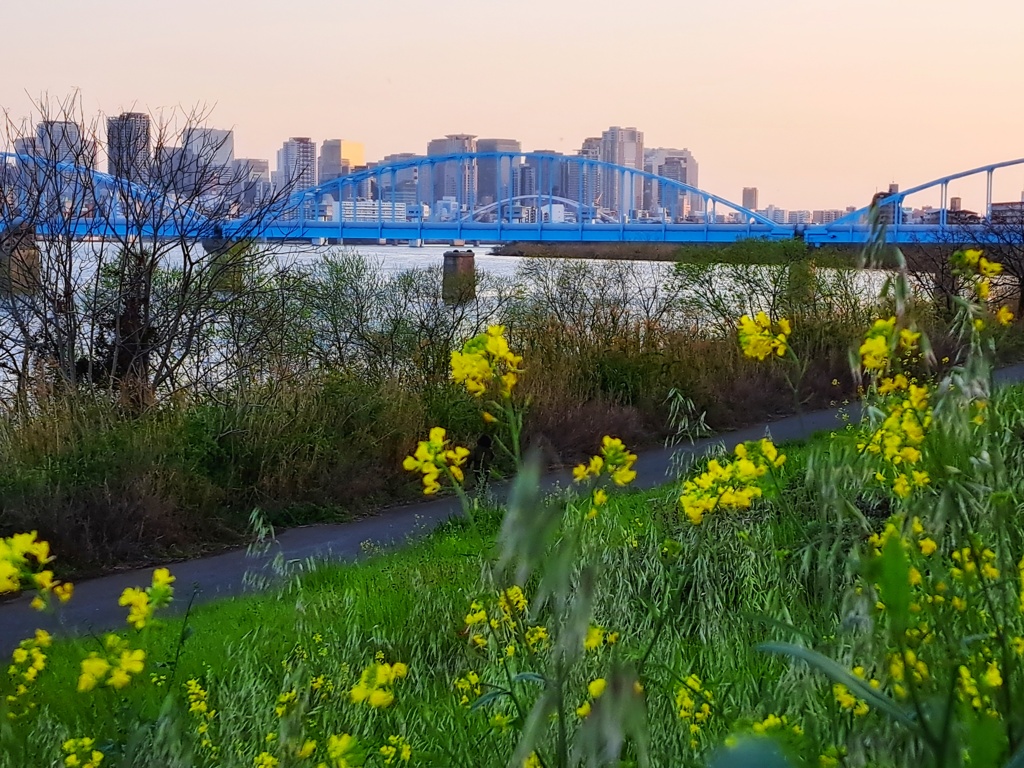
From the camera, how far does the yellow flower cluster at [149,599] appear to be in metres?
2.04

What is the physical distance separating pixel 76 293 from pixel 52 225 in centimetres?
69

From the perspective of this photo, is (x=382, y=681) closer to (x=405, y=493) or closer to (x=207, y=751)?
(x=207, y=751)

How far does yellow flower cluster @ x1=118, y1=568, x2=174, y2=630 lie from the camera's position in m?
2.04

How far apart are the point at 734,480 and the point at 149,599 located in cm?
133

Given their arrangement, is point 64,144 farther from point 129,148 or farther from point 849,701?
point 849,701

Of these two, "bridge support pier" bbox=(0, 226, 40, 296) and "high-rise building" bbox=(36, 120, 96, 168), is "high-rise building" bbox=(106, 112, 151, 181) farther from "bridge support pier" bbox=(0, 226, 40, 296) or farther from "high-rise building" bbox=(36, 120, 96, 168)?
"bridge support pier" bbox=(0, 226, 40, 296)

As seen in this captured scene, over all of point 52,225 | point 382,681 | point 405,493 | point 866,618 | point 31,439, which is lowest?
point 405,493

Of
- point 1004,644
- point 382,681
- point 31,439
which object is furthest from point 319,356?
point 1004,644

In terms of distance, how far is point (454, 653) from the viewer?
469 centimetres

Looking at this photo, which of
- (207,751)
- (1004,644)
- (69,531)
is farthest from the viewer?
(69,531)

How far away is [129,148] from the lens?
35.6 ft

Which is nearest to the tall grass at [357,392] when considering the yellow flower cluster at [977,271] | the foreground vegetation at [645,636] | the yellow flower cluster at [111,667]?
the foreground vegetation at [645,636]

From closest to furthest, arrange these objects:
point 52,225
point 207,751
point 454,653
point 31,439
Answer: point 207,751
point 454,653
point 31,439
point 52,225

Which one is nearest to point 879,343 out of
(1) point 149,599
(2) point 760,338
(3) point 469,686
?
(2) point 760,338
